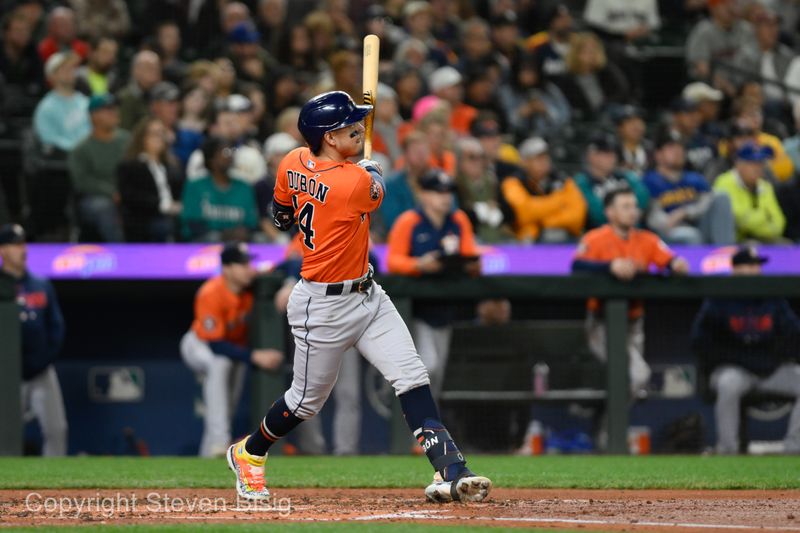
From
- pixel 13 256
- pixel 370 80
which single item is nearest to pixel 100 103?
pixel 13 256

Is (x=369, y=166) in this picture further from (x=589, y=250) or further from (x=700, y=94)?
(x=700, y=94)

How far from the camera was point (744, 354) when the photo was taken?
33.2 feet

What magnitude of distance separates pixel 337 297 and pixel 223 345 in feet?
13.7

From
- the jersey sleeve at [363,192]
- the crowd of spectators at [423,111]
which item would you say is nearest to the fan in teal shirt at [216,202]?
the crowd of spectators at [423,111]

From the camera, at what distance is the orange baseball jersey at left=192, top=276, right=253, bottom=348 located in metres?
10.3

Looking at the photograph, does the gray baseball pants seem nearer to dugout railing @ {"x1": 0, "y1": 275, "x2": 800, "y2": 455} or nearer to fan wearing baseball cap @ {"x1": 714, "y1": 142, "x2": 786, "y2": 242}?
dugout railing @ {"x1": 0, "y1": 275, "x2": 800, "y2": 455}

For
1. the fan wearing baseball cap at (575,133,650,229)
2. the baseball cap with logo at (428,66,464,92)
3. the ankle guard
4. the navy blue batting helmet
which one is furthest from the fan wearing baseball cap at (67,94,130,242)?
the ankle guard

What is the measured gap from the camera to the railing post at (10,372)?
995cm

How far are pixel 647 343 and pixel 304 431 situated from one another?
8.73 ft

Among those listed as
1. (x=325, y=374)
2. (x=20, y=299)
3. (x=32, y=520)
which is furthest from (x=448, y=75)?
(x=32, y=520)

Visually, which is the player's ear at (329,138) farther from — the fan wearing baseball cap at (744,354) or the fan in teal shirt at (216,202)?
the fan in teal shirt at (216,202)

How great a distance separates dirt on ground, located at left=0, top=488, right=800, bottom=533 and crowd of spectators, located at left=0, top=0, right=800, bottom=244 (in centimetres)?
439

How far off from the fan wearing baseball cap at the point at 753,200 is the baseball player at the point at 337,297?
6.36 meters

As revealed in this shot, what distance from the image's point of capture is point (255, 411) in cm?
1024
